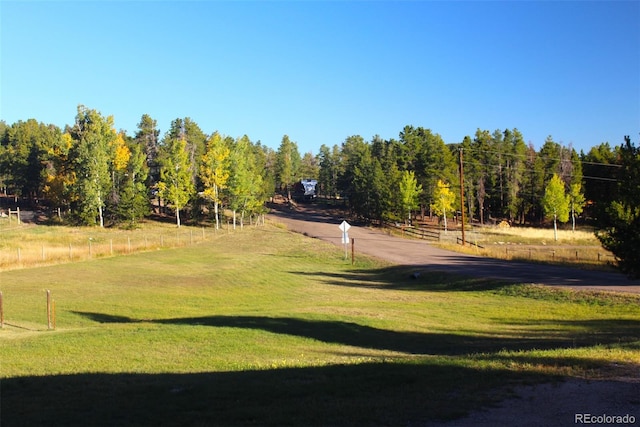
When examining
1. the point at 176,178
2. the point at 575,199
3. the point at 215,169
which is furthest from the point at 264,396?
the point at 575,199

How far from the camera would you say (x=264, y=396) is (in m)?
7.59

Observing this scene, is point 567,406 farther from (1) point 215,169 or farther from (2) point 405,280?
(1) point 215,169

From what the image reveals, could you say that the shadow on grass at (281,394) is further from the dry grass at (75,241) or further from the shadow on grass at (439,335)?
the dry grass at (75,241)

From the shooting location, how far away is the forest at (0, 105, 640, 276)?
74.9 metres

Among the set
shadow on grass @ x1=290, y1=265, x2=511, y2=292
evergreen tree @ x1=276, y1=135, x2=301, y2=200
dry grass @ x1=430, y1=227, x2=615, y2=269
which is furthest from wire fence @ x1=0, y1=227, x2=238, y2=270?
evergreen tree @ x1=276, y1=135, x2=301, y2=200

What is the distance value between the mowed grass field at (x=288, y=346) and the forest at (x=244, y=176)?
1527 inches

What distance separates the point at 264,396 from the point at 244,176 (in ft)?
229

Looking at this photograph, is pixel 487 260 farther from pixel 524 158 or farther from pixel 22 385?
pixel 524 158

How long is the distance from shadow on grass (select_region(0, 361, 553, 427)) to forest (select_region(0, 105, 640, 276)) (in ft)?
175

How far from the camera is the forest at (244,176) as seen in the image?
246 feet

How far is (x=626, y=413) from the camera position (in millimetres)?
6223

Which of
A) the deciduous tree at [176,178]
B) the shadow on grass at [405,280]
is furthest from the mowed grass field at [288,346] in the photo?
the deciduous tree at [176,178]

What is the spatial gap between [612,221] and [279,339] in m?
10.5

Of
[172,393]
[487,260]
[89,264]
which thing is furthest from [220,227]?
[172,393]
